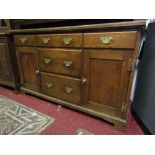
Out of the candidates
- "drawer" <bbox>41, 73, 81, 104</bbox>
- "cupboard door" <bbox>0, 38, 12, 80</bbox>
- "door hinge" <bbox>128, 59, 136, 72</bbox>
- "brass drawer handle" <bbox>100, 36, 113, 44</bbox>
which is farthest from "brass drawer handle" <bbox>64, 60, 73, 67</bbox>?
"cupboard door" <bbox>0, 38, 12, 80</bbox>

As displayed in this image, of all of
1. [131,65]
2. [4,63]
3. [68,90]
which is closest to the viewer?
[131,65]

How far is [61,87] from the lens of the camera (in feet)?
4.21

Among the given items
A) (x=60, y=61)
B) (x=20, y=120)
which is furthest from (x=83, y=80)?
(x=20, y=120)

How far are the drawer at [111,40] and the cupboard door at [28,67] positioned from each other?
0.67 meters

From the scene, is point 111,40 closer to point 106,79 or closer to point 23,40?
point 106,79

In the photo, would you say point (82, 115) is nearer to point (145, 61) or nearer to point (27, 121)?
point (27, 121)

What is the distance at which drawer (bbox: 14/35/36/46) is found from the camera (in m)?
1.28

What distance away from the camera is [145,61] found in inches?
42.4

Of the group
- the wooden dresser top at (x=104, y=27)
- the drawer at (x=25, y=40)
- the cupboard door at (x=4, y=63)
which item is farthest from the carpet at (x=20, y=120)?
the wooden dresser top at (x=104, y=27)

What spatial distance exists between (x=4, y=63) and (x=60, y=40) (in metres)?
1.04
